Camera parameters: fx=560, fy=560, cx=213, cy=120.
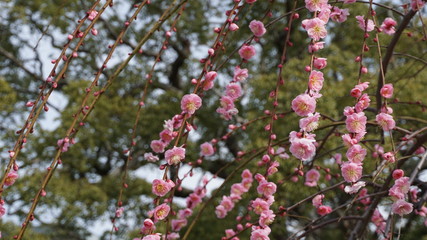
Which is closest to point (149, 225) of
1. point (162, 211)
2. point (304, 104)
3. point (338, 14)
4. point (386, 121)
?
point (162, 211)

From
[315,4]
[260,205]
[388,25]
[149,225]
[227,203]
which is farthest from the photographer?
[227,203]

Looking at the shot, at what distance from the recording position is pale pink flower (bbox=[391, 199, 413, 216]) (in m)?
1.00

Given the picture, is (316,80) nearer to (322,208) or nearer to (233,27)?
(233,27)

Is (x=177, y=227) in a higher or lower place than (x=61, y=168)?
lower

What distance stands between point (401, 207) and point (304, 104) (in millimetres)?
293

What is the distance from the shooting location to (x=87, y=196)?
400 cm

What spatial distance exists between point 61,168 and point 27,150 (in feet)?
1.67

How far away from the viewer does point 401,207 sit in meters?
1.02

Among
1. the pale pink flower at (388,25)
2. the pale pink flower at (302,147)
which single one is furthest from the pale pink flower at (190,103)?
the pale pink flower at (388,25)

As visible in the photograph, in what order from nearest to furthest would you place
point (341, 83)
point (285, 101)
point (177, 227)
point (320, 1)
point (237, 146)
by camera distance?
point (320, 1) < point (177, 227) < point (285, 101) < point (341, 83) < point (237, 146)

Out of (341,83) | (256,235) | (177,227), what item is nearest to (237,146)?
(341,83)

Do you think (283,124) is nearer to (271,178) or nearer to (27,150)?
(271,178)

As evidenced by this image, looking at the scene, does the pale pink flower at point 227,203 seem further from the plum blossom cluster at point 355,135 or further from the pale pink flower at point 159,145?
the plum blossom cluster at point 355,135

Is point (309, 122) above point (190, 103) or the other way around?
the other way around
